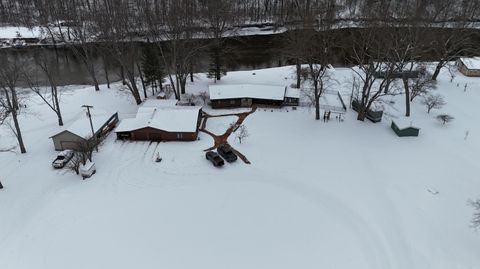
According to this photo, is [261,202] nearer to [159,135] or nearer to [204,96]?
[159,135]

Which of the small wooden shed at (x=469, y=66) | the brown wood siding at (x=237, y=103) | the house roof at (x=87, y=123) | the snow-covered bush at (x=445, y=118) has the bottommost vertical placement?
the snow-covered bush at (x=445, y=118)

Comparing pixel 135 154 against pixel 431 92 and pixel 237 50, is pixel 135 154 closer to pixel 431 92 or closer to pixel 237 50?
pixel 431 92

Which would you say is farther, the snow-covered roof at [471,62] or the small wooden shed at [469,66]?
the snow-covered roof at [471,62]

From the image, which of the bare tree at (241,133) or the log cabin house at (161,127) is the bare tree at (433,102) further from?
the log cabin house at (161,127)

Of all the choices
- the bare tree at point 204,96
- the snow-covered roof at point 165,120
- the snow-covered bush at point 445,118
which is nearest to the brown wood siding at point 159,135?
the snow-covered roof at point 165,120

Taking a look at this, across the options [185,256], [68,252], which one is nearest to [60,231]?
[68,252]

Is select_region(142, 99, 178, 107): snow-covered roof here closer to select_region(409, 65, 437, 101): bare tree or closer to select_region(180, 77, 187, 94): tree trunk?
select_region(180, 77, 187, 94): tree trunk
